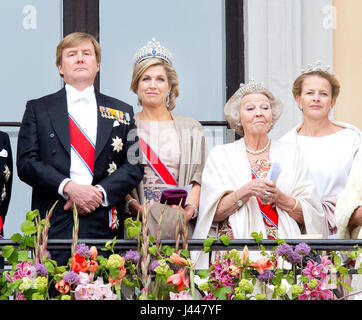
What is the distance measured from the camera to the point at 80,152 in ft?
19.2

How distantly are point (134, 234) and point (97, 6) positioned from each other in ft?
11.9

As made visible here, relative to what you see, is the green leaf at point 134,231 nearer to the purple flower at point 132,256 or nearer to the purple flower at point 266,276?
the purple flower at point 132,256

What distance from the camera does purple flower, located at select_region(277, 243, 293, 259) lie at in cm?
465

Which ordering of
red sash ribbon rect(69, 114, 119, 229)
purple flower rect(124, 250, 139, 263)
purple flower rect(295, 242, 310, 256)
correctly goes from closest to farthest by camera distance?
purple flower rect(124, 250, 139, 263)
purple flower rect(295, 242, 310, 256)
red sash ribbon rect(69, 114, 119, 229)

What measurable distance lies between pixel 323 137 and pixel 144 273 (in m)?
2.45

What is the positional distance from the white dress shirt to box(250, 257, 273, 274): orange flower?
152 cm

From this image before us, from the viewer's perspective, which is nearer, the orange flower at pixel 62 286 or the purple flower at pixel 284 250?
the orange flower at pixel 62 286

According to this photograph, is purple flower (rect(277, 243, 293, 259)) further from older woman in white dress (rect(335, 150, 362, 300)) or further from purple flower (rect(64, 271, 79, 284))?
older woman in white dress (rect(335, 150, 362, 300))

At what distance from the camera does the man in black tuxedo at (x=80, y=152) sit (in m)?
5.70

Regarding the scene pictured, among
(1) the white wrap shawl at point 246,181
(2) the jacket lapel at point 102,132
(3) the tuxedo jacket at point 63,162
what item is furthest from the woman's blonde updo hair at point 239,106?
(2) the jacket lapel at point 102,132

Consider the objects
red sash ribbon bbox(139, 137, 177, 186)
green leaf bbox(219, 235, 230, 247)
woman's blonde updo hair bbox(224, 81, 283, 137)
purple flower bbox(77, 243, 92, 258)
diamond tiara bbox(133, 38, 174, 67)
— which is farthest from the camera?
diamond tiara bbox(133, 38, 174, 67)

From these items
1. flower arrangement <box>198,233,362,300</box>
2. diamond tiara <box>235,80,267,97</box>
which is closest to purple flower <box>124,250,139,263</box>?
flower arrangement <box>198,233,362,300</box>

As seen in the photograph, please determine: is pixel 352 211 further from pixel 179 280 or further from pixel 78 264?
pixel 78 264

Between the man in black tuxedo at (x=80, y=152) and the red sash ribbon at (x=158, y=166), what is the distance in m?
0.16
